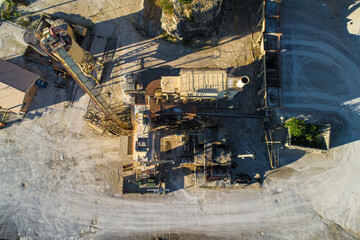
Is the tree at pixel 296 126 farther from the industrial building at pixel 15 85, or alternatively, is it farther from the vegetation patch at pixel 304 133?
the industrial building at pixel 15 85

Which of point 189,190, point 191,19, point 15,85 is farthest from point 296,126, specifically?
point 15,85

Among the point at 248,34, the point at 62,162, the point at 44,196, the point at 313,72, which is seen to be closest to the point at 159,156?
the point at 62,162

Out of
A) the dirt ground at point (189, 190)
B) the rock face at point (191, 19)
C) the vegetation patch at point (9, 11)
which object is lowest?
the dirt ground at point (189, 190)

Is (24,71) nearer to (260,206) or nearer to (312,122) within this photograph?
(260,206)

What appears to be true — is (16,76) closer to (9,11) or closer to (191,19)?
(9,11)

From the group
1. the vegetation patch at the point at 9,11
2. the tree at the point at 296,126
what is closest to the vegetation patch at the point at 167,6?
the tree at the point at 296,126

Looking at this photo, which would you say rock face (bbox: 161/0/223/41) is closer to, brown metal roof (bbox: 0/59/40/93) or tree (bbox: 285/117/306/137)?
tree (bbox: 285/117/306/137)
